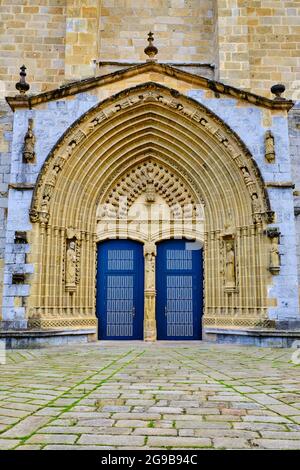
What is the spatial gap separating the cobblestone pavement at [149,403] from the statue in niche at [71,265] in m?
2.50

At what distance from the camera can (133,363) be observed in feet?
19.8

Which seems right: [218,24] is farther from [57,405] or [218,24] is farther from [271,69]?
[57,405]

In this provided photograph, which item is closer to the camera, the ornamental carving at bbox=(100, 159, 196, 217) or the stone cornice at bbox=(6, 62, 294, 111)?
the stone cornice at bbox=(6, 62, 294, 111)

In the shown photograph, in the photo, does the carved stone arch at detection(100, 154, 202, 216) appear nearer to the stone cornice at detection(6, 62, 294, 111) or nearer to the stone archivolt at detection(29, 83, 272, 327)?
the stone archivolt at detection(29, 83, 272, 327)

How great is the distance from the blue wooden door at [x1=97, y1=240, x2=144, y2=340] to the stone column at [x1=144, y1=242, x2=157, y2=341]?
19cm

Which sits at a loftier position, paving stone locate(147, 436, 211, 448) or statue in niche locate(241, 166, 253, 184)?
statue in niche locate(241, 166, 253, 184)

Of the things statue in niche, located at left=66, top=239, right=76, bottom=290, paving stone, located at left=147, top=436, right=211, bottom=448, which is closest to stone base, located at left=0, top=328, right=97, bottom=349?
statue in niche, located at left=66, top=239, right=76, bottom=290

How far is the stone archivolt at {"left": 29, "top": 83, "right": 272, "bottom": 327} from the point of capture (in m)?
8.71

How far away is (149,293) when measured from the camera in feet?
31.5

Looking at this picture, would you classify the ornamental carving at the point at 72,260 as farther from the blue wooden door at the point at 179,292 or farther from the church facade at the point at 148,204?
the blue wooden door at the point at 179,292

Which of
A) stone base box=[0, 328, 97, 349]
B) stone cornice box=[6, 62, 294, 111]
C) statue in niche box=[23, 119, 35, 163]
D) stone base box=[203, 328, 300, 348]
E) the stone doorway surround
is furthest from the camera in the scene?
stone cornice box=[6, 62, 294, 111]

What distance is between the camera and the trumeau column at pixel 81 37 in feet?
34.8

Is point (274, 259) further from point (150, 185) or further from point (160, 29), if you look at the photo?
point (160, 29)
